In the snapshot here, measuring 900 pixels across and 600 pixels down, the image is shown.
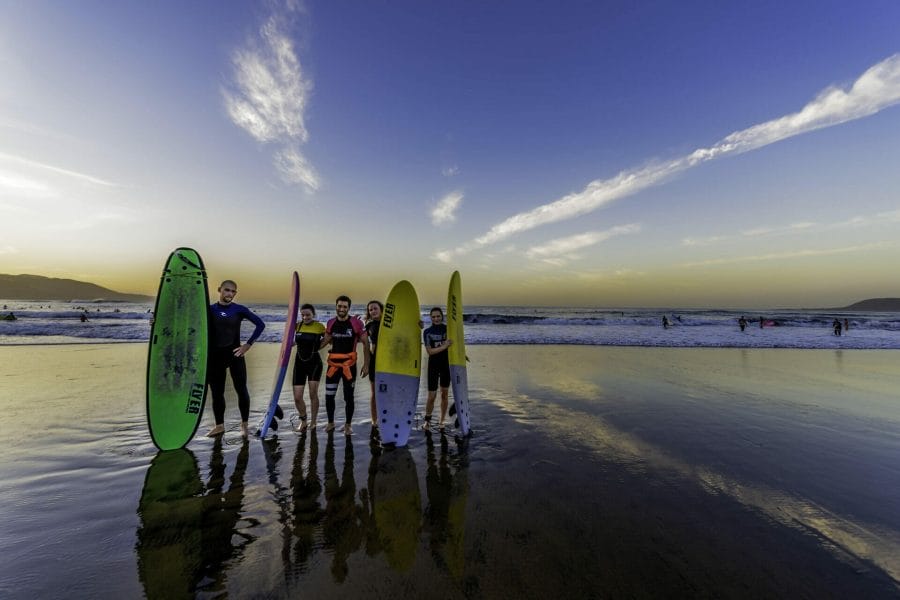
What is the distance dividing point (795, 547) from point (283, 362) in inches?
264

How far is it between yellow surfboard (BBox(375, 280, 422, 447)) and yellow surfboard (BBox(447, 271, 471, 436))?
607mm

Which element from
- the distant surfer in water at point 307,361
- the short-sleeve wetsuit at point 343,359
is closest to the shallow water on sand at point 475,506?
the distant surfer in water at point 307,361

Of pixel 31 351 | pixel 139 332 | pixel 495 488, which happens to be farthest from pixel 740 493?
pixel 139 332

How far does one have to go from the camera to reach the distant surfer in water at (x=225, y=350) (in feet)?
19.3

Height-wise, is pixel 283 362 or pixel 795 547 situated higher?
pixel 283 362

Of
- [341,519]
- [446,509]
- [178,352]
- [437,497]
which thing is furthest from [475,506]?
[178,352]

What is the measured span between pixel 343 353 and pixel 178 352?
99.0 inches

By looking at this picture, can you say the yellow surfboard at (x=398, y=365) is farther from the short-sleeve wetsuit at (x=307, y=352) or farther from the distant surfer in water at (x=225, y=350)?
the distant surfer in water at (x=225, y=350)

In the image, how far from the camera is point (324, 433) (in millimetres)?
6312

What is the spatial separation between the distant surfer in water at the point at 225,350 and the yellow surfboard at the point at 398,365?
6.55ft

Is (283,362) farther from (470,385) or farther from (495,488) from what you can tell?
(470,385)

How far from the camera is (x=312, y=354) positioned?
6.34 metres

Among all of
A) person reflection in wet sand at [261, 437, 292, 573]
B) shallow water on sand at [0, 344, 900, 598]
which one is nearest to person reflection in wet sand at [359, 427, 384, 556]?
shallow water on sand at [0, 344, 900, 598]

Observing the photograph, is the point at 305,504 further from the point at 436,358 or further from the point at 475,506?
the point at 436,358
